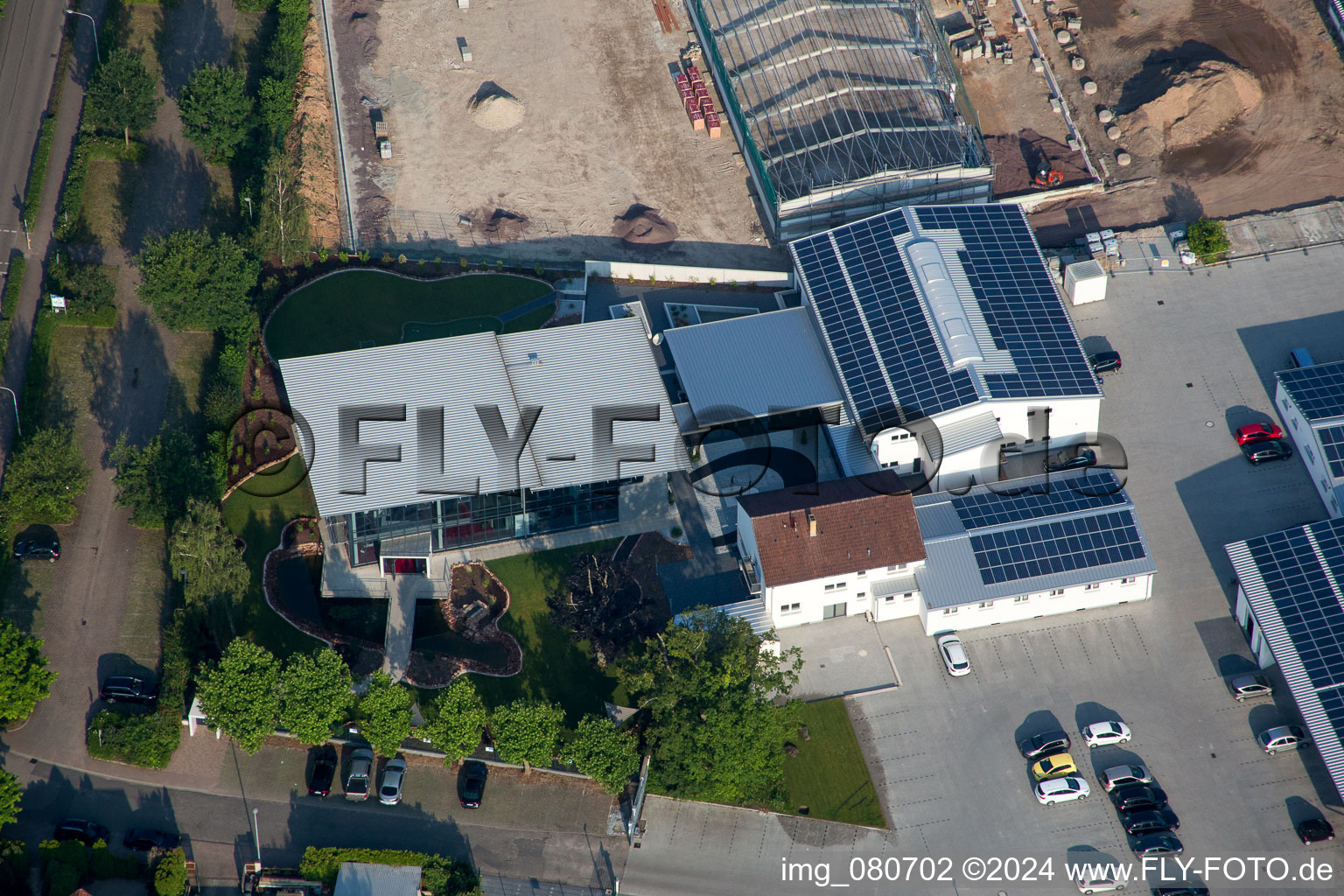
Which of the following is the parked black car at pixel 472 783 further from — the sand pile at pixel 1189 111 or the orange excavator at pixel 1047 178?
the sand pile at pixel 1189 111

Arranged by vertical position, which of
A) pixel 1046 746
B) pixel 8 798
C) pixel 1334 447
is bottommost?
pixel 1046 746

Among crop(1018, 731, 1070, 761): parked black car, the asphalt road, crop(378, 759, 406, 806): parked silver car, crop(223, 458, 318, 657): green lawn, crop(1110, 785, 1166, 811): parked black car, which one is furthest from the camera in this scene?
the asphalt road

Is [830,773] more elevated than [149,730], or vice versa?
[149,730]

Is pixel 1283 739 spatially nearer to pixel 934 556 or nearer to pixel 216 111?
pixel 934 556

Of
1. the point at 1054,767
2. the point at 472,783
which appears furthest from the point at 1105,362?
the point at 472,783

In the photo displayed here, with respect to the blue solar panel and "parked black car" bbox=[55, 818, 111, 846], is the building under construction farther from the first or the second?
"parked black car" bbox=[55, 818, 111, 846]

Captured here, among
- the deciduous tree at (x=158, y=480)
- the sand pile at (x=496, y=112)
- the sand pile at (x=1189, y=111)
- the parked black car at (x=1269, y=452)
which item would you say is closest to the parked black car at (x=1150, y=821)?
the parked black car at (x=1269, y=452)

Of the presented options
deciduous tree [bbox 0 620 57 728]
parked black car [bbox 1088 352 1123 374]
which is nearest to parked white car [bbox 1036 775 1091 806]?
parked black car [bbox 1088 352 1123 374]
